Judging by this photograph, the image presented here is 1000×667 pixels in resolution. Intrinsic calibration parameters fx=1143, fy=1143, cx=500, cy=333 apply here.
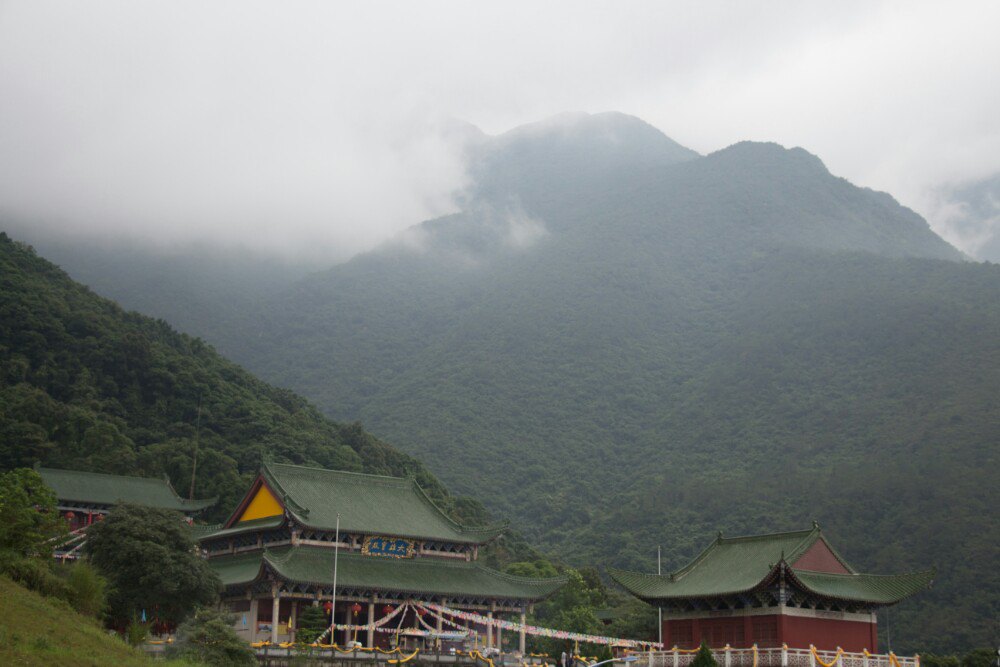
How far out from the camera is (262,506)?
5922 cm

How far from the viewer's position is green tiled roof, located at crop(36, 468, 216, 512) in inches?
2876

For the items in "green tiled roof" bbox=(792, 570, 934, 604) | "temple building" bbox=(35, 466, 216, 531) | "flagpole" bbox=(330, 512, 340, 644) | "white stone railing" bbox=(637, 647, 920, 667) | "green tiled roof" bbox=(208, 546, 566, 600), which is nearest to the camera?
"white stone railing" bbox=(637, 647, 920, 667)

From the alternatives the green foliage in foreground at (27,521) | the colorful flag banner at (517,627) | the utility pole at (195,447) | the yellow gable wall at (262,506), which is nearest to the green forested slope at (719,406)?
the colorful flag banner at (517,627)

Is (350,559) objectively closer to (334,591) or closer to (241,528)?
(334,591)

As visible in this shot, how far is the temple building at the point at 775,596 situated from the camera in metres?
46.4

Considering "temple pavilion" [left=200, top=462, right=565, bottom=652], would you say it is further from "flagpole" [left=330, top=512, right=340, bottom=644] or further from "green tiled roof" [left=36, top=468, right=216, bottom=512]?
"green tiled roof" [left=36, top=468, right=216, bottom=512]

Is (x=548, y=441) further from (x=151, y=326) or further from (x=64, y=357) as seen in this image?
(x=64, y=357)

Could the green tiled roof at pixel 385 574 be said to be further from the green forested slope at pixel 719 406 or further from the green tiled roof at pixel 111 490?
the green forested slope at pixel 719 406

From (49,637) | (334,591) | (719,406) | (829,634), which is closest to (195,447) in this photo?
(334,591)

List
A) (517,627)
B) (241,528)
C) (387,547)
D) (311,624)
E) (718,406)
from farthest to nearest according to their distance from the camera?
(718,406) → (241,528) → (387,547) → (517,627) → (311,624)

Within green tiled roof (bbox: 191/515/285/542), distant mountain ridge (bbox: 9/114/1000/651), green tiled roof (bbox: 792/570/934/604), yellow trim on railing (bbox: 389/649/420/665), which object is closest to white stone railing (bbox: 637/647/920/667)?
green tiled roof (bbox: 792/570/934/604)

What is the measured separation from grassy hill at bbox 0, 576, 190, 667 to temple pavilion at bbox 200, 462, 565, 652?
22.2 meters

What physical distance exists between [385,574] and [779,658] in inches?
812

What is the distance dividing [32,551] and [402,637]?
24.1 meters
